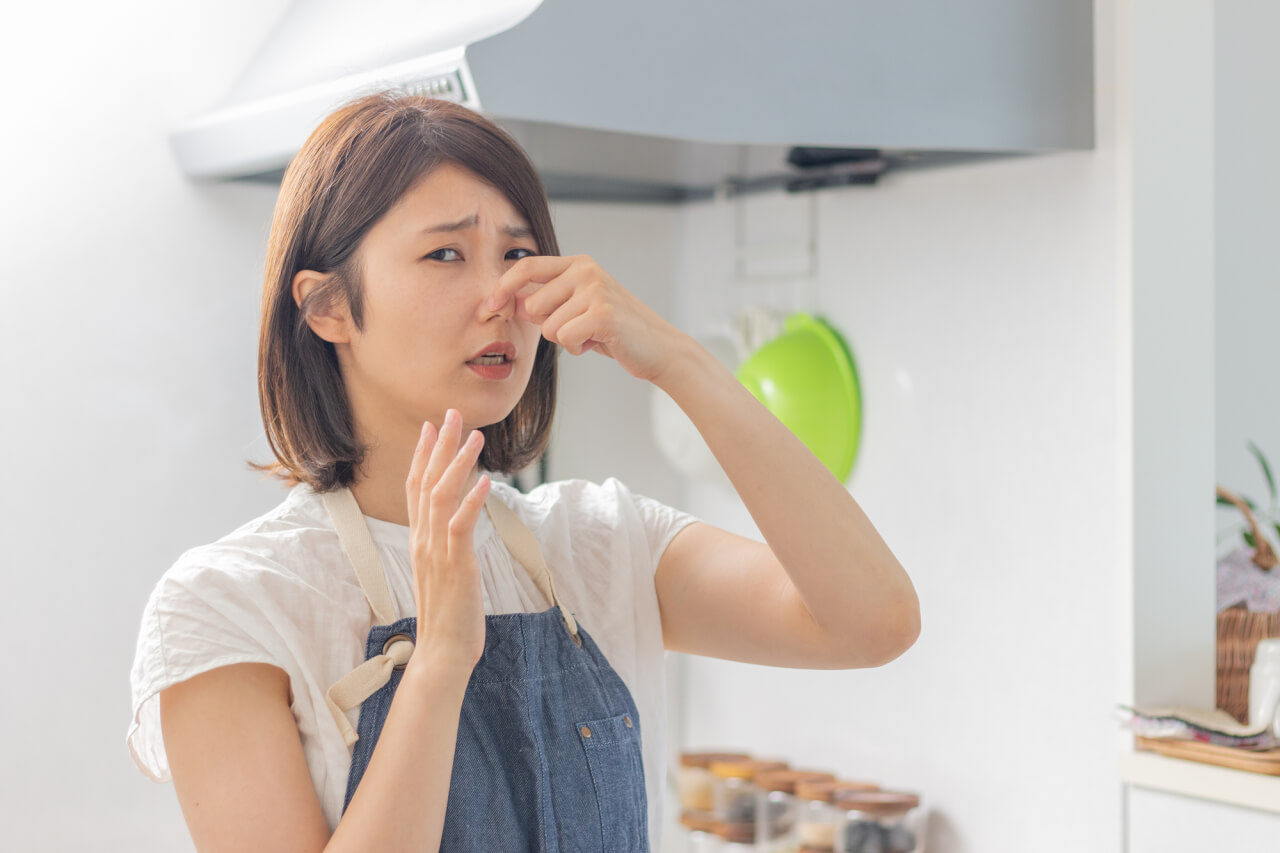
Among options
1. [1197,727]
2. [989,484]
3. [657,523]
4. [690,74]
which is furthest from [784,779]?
[690,74]

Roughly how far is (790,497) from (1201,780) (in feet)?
2.47

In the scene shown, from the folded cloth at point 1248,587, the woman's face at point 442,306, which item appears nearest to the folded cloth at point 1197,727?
the folded cloth at point 1248,587

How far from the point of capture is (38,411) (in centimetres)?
150

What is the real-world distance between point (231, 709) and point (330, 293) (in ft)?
0.86

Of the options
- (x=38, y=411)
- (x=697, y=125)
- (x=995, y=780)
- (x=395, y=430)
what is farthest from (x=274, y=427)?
(x=995, y=780)

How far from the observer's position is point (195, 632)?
0.69 metres

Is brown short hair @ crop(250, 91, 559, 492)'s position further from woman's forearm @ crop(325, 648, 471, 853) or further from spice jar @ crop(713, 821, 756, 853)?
spice jar @ crop(713, 821, 756, 853)

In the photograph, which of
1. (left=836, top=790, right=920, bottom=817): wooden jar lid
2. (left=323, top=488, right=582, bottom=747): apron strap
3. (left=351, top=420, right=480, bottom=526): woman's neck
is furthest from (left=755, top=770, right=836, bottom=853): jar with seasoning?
(left=351, top=420, right=480, bottom=526): woman's neck

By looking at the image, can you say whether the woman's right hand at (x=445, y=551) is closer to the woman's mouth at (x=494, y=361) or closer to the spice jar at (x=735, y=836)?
the woman's mouth at (x=494, y=361)

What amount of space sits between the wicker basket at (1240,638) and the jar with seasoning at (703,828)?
0.72 metres

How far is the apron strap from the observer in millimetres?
736

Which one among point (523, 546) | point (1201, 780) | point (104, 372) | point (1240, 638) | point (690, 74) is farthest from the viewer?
point (104, 372)

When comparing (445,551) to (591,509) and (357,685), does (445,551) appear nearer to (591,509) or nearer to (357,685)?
(357,685)

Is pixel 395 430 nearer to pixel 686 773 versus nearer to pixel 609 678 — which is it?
pixel 609 678
